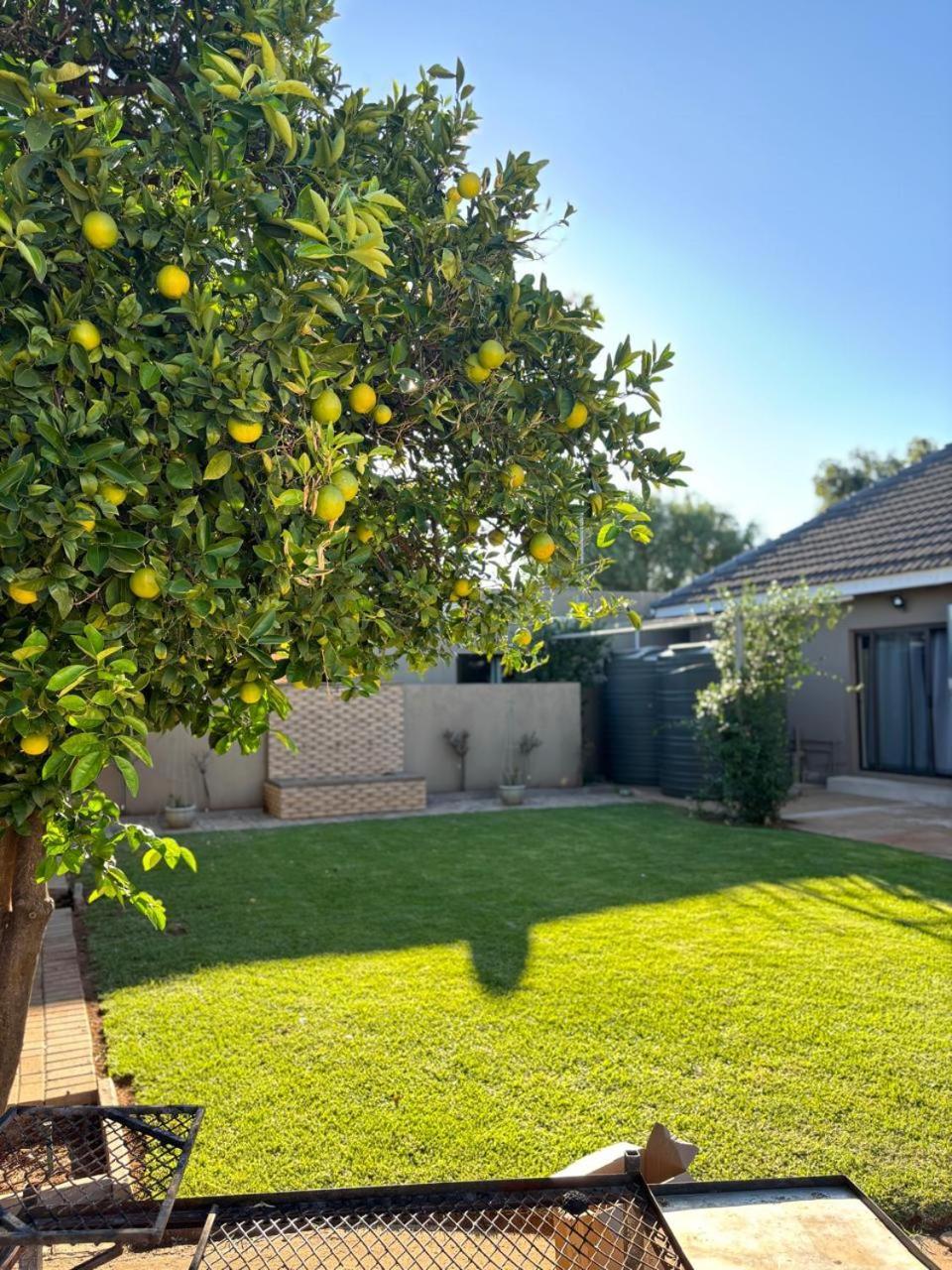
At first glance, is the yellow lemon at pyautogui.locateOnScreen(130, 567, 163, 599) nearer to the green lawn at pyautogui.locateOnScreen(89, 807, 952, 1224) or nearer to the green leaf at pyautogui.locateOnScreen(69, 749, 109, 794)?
the green leaf at pyautogui.locateOnScreen(69, 749, 109, 794)

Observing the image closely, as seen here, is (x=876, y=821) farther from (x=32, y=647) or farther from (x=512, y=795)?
(x=32, y=647)

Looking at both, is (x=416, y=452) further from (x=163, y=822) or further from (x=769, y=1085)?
(x=163, y=822)

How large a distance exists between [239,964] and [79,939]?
158 centimetres

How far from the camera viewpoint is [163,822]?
11.4 metres

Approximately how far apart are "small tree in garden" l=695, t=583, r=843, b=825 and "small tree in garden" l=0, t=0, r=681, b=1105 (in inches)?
343

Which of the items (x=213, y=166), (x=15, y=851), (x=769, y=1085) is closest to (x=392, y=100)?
(x=213, y=166)

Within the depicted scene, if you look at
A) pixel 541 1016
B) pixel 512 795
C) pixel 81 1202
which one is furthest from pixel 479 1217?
pixel 512 795

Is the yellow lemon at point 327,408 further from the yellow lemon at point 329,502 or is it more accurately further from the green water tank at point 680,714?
the green water tank at point 680,714

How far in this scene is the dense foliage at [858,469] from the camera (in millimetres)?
31016

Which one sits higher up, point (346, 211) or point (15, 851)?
point (346, 211)

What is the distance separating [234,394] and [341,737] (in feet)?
37.7

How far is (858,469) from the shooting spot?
31750mm

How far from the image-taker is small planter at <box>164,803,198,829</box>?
11133 mm

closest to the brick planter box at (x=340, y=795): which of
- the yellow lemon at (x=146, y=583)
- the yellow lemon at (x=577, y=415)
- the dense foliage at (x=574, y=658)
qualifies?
the dense foliage at (x=574, y=658)
